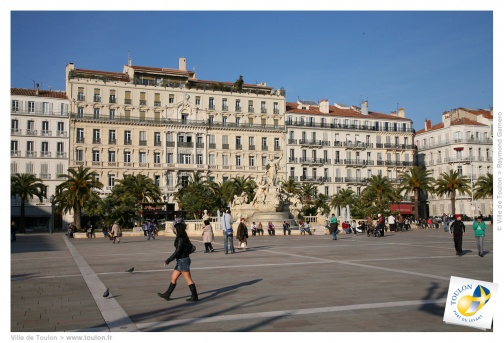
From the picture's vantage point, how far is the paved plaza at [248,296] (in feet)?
28.8

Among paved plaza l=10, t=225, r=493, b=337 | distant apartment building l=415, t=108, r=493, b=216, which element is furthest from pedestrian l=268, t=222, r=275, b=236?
distant apartment building l=415, t=108, r=493, b=216

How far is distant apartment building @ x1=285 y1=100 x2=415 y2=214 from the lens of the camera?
8388 cm

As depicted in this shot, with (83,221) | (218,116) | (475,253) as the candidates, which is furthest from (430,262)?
(218,116)

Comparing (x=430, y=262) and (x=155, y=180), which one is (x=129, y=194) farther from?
(x=430, y=262)

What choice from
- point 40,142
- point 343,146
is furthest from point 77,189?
point 343,146

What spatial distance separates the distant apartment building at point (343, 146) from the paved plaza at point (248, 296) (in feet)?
212

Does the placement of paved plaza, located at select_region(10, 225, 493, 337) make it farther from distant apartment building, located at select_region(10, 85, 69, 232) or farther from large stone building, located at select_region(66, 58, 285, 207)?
large stone building, located at select_region(66, 58, 285, 207)

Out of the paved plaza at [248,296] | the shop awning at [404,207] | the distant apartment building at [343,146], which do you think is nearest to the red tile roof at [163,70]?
the distant apartment building at [343,146]

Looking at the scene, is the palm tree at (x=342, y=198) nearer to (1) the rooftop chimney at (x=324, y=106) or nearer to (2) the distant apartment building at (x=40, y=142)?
(1) the rooftop chimney at (x=324, y=106)

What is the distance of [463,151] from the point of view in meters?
83.2

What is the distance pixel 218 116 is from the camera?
8000 cm

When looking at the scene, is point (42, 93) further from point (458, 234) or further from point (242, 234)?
point (458, 234)

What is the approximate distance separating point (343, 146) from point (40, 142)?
44928 millimetres
